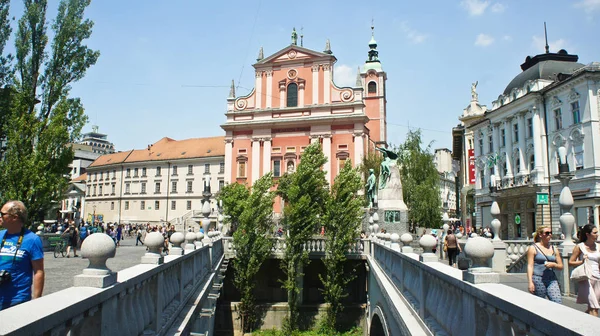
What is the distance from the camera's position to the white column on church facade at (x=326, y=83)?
45.8m

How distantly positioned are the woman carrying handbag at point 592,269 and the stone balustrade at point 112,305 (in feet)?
17.8

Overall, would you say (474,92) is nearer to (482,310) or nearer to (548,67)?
(548,67)

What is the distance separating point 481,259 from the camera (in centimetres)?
391

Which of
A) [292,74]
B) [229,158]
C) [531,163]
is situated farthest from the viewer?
[229,158]

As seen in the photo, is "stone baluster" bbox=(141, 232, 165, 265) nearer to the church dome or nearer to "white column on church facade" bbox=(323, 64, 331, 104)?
the church dome

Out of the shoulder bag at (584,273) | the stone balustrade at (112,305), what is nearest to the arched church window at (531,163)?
the shoulder bag at (584,273)

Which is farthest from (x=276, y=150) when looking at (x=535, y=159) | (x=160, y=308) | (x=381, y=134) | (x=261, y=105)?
(x=160, y=308)

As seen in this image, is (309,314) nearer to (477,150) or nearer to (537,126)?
(537,126)

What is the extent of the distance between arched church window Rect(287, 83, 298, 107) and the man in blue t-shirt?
42.9 meters

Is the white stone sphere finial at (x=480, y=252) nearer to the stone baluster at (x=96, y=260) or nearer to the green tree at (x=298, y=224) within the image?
the stone baluster at (x=96, y=260)

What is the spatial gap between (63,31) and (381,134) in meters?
42.5

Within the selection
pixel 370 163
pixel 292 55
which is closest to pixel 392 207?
pixel 370 163

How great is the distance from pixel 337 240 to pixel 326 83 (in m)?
26.6

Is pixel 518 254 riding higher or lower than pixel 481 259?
lower
